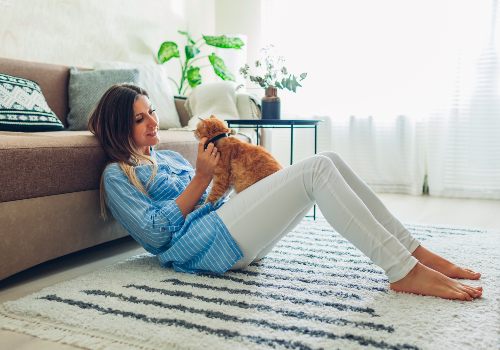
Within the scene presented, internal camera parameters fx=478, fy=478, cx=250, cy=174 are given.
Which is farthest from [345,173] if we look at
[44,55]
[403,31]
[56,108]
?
[403,31]

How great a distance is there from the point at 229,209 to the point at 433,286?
2.05 feet

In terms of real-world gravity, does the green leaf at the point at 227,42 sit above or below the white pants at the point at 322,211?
above

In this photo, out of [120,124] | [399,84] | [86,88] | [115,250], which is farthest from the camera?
[399,84]

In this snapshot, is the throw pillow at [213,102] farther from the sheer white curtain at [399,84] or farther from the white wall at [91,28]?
the sheer white curtain at [399,84]

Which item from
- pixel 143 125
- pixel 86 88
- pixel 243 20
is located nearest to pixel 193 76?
pixel 243 20

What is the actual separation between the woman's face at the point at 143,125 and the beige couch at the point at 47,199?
0.17 m

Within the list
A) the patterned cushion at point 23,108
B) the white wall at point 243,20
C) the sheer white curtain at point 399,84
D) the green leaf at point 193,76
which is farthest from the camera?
the white wall at point 243,20

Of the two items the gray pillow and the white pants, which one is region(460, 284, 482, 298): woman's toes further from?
the gray pillow

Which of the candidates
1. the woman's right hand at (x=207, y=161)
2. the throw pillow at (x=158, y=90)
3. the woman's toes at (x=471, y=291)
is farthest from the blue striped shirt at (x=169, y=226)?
the throw pillow at (x=158, y=90)

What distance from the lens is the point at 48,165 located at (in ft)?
5.16

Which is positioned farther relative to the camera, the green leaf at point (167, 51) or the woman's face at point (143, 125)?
the green leaf at point (167, 51)

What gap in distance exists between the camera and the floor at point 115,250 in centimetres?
121

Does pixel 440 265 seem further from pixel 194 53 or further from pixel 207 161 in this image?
pixel 194 53

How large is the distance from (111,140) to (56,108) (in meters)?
1.04
